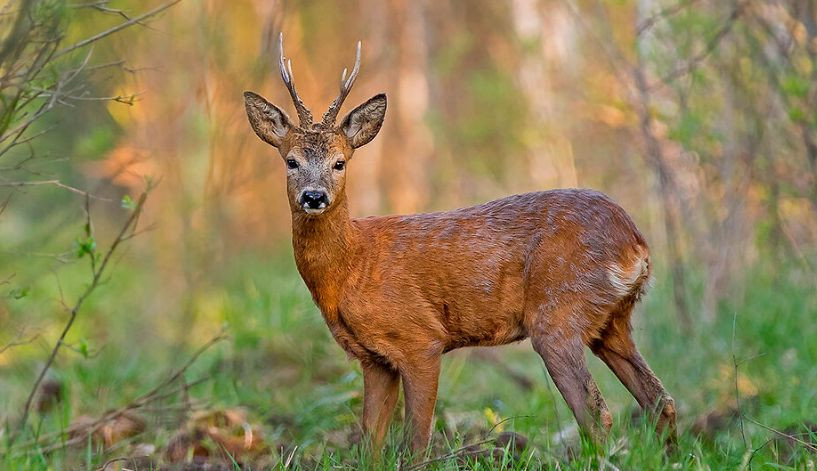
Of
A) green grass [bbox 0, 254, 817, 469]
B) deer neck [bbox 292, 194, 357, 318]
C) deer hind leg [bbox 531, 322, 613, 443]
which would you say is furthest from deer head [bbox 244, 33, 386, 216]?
deer hind leg [bbox 531, 322, 613, 443]

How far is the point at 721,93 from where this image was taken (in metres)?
11.7

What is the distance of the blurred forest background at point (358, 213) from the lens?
6.34 m

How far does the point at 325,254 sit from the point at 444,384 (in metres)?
2.02

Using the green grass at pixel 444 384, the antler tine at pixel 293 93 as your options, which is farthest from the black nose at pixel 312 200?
the green grass at pixel 444 384

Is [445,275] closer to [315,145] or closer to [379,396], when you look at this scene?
[379,396]

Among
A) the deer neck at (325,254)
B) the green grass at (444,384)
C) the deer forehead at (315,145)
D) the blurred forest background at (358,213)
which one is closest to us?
the green grass at (444,384)

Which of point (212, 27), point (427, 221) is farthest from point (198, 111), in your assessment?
point (427, 221)

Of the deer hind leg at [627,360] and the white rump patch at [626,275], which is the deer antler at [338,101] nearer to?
the white rump patch at [626,275]

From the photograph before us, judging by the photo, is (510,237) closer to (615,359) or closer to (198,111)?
(615,359)

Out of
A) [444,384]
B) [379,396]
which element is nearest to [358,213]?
[444,384]

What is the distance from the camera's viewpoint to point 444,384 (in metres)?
Answer: 7.91

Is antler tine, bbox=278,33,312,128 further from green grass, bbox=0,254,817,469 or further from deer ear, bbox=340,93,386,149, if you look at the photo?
green grass, bbox=0,254,817,469

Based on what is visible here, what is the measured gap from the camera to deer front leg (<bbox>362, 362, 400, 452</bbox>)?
6297 mm

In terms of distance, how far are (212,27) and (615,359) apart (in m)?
6.48
